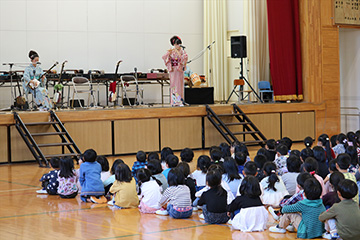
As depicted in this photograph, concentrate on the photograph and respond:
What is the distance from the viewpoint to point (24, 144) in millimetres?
11102

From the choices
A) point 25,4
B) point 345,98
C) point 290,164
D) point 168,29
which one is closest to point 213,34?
point 168,29

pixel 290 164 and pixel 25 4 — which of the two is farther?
pixel 25 4

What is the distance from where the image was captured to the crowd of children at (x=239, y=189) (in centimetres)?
508

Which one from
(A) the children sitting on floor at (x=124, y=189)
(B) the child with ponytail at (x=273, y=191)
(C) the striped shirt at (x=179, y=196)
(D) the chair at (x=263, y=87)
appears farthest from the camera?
(D) the chair at (x=263, y=87)

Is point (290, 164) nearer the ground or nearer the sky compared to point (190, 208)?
nearer the sky

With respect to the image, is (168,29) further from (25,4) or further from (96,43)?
(25,4)

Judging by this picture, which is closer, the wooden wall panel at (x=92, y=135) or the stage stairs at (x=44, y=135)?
the stage stairs at (x=44, y=135)

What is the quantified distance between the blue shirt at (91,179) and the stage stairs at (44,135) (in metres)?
3.34

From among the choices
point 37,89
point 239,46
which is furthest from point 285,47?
point 37,89

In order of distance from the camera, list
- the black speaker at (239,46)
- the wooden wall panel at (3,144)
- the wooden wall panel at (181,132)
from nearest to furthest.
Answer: the wooden wall panel at (3,144) → the wooden wall panel at (181,132) → the black speaker at (239,46)

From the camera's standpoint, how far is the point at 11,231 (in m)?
5.66

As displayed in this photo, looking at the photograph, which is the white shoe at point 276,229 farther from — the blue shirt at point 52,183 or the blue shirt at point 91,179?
the blue shirt at point 52,183

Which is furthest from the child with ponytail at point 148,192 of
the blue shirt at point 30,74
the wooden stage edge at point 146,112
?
the blue shirt at point 30,74

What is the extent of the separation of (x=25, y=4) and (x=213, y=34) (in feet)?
18.8
